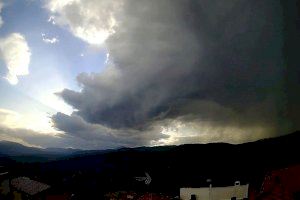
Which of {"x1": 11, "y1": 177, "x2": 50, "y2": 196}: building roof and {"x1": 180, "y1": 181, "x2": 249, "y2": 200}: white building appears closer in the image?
{"x1": 180, "y1": 181, "x2": 249, "y2": 200}: white building

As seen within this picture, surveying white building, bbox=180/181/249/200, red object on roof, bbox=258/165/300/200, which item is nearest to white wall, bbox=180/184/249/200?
white building, bbox=180/181/249/200

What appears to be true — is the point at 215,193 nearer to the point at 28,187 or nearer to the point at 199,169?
the point at 199,169

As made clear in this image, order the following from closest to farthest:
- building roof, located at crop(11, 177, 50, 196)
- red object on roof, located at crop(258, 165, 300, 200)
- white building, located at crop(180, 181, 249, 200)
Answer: red object on roof, located at crop(258, 165, 300, 200) < white building, located at crop(180, 181, 249, 200) < building roof, located at crop(11, 177, 50, 196)

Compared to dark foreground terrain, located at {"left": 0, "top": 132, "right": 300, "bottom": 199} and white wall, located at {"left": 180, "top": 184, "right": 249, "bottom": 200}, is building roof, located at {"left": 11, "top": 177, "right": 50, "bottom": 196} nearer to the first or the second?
dark foreground terrain, located at {"left": 0, "top": 132, "right": 300, "bottom": 199}

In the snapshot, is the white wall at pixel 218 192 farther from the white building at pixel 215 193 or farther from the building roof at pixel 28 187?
the building roof at pixel 28 187

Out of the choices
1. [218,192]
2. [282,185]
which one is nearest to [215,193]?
[218,192]

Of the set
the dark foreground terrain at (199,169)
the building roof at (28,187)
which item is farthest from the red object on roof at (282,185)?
the building roof at (28,187)

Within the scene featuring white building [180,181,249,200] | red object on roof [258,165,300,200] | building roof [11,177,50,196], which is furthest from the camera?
building roof [11,177,50,196]

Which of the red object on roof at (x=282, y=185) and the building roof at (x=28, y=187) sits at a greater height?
the red object on roof at (x=282, y=185)

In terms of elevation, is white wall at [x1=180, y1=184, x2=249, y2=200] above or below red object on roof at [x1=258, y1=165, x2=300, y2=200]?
below
